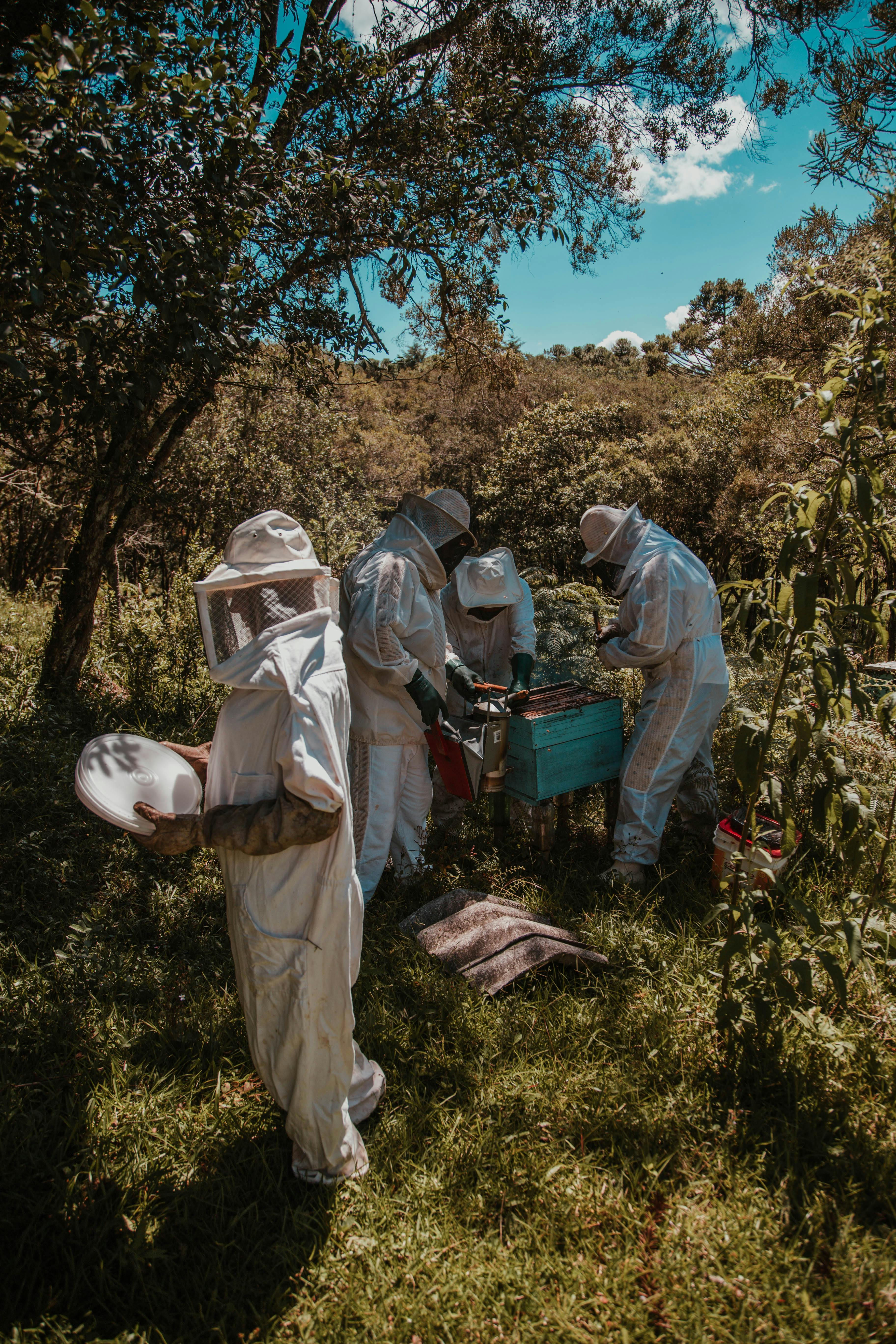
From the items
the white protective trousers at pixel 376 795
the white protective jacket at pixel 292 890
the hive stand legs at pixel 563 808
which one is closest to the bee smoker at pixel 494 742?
the white protective trousers at pixel 376 795

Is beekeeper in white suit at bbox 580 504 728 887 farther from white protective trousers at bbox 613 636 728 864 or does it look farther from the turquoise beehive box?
the turquoise beehive box

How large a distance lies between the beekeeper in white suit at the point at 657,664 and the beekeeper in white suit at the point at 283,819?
234cm

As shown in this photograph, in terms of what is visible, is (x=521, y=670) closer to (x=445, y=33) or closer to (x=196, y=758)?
(x=196, y=758)

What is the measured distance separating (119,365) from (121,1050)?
2968 millimetres

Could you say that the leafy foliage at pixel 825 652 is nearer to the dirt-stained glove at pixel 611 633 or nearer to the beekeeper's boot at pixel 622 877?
the beekeeper's boot at pixel 622 877

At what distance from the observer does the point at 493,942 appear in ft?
11.5

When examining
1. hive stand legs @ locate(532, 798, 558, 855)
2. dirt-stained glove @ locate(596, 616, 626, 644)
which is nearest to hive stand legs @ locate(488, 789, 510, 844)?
hive stand legs @ locate(532, 798, 558, 855)

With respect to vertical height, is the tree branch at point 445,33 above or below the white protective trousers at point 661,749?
above

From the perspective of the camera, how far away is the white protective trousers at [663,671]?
165 inches

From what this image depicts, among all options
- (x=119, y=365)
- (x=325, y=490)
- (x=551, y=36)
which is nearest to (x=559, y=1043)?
(x=119, y=365)

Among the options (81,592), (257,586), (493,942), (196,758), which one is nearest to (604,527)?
(493,942)

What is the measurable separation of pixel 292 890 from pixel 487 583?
9.89ft

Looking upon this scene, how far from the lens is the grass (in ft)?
6.84

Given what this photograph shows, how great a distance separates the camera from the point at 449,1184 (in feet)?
8.11
